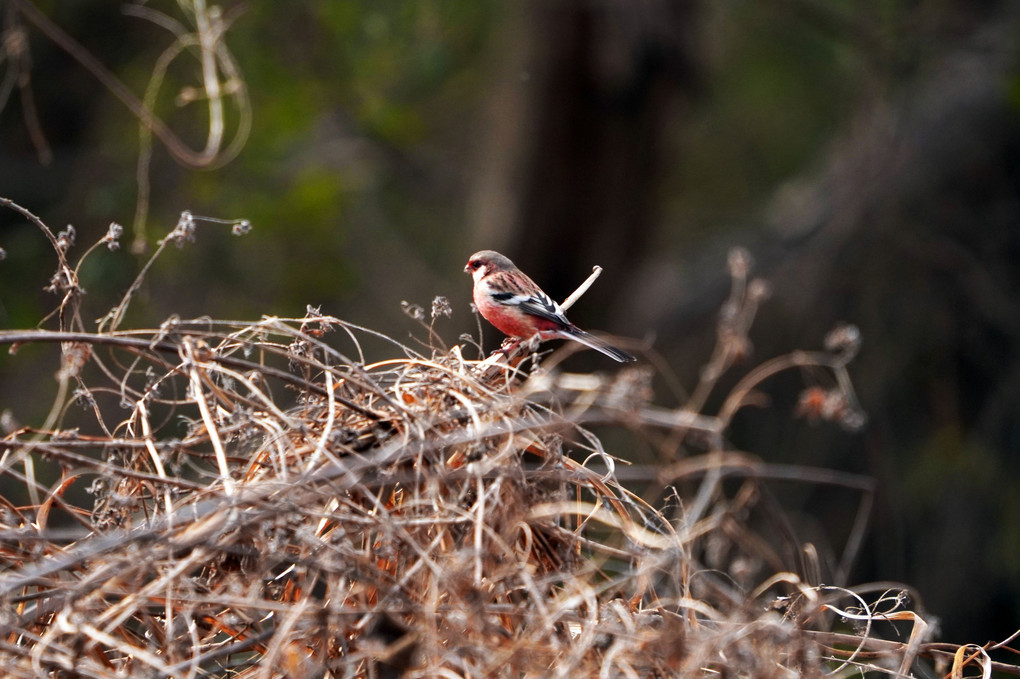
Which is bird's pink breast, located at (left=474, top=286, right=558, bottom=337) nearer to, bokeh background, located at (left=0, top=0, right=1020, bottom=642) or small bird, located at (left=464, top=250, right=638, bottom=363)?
small bird, located at (left=464, top=250, right=638, bottom=363)

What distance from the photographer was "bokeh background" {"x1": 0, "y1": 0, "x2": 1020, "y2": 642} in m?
9.46

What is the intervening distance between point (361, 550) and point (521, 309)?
2.65m

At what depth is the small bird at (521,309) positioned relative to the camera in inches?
174

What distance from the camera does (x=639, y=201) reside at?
34.7ft

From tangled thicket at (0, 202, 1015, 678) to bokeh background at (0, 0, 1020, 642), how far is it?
6.33m

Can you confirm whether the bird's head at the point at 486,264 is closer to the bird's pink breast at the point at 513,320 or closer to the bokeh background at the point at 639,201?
the bird's pink breast at the point at 513,320

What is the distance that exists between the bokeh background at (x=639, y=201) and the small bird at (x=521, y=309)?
4.17 metres

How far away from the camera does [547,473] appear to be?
2.20 metres

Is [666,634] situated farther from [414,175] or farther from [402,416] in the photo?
[414,175]

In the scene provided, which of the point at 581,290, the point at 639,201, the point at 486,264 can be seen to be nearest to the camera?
the point at 581,290

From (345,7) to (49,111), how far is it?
10.5ft

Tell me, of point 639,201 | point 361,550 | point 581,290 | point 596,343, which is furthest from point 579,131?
point 361,550

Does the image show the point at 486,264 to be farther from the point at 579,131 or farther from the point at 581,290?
the point at 579,131

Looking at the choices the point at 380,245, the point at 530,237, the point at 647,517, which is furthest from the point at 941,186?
the point at 647,517
